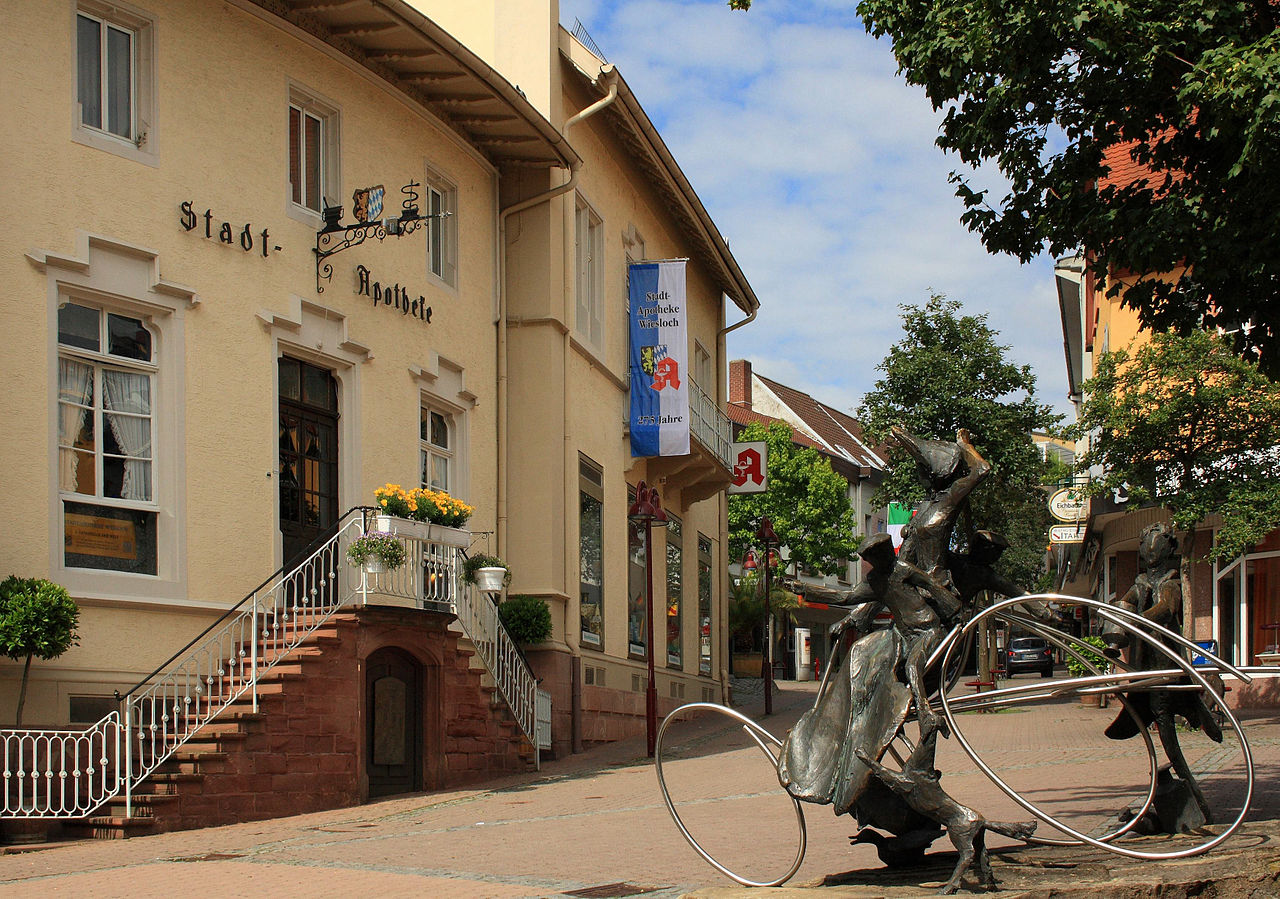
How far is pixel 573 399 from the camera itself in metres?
21.9

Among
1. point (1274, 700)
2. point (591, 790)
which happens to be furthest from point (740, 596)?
point (591, 790)

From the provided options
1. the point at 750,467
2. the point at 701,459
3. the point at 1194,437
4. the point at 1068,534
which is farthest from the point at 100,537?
the point at 1068,534

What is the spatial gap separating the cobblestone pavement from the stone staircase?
32 centimetres

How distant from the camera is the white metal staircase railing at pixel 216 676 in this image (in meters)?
12.5

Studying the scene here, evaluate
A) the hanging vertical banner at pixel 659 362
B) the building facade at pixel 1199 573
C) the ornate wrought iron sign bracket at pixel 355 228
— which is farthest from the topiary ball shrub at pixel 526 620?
the building facade at pixel 1199 573

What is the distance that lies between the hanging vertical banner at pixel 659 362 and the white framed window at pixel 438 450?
5797mm

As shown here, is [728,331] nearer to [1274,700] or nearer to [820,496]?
[1274,700]

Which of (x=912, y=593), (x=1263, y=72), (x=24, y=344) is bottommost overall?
(x=912, y=593)

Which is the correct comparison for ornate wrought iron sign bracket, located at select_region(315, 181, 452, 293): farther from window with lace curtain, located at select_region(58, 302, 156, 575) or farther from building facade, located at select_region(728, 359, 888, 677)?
building facade, located at select_region(728, 359, 888, 677)

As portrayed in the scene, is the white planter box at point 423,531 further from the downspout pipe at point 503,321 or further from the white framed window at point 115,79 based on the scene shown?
the white framed window at point 115,79

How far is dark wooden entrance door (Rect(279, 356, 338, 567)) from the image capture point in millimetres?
16406

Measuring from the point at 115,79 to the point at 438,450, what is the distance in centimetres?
648

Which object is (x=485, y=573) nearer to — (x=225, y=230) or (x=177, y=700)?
(x=177, y=700)

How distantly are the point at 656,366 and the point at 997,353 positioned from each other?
12926mm
